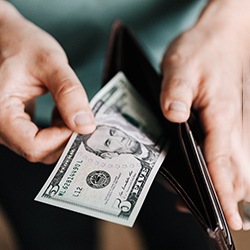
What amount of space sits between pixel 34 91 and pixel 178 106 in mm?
205

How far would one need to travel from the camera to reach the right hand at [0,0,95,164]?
2.34 feet

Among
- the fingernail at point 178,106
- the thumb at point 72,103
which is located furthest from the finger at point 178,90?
the thumb at point 72,103

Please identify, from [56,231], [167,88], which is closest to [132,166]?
[167,88]

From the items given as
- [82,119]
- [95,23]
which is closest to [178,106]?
[82,119]

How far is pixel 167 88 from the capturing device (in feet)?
2.47

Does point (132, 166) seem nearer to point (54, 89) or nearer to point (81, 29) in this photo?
point (54, 89)

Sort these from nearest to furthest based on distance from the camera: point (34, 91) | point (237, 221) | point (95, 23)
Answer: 1. point (237, 221)
2. point (34, 91)
3. point (95, 23)

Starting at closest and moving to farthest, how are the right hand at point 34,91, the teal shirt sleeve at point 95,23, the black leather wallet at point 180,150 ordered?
the black leather wallet at point 180,150 < the right hand at point 34,91 < the teal shirt sleeve at point 95,23

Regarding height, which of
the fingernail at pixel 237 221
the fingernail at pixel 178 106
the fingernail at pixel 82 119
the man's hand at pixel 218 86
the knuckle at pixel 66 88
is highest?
the knuckle at pixel 66 88

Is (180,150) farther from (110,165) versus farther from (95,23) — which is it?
(95,23)

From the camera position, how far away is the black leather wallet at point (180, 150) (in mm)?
610

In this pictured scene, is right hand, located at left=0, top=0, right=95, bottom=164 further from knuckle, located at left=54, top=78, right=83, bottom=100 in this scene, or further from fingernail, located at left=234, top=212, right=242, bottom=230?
fingernail, located at left=234, top=212, right=242, bottom=230

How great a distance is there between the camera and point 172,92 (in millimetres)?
741

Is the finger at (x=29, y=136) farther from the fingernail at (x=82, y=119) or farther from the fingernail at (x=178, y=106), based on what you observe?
the fingernail at (x=178, y=106)
